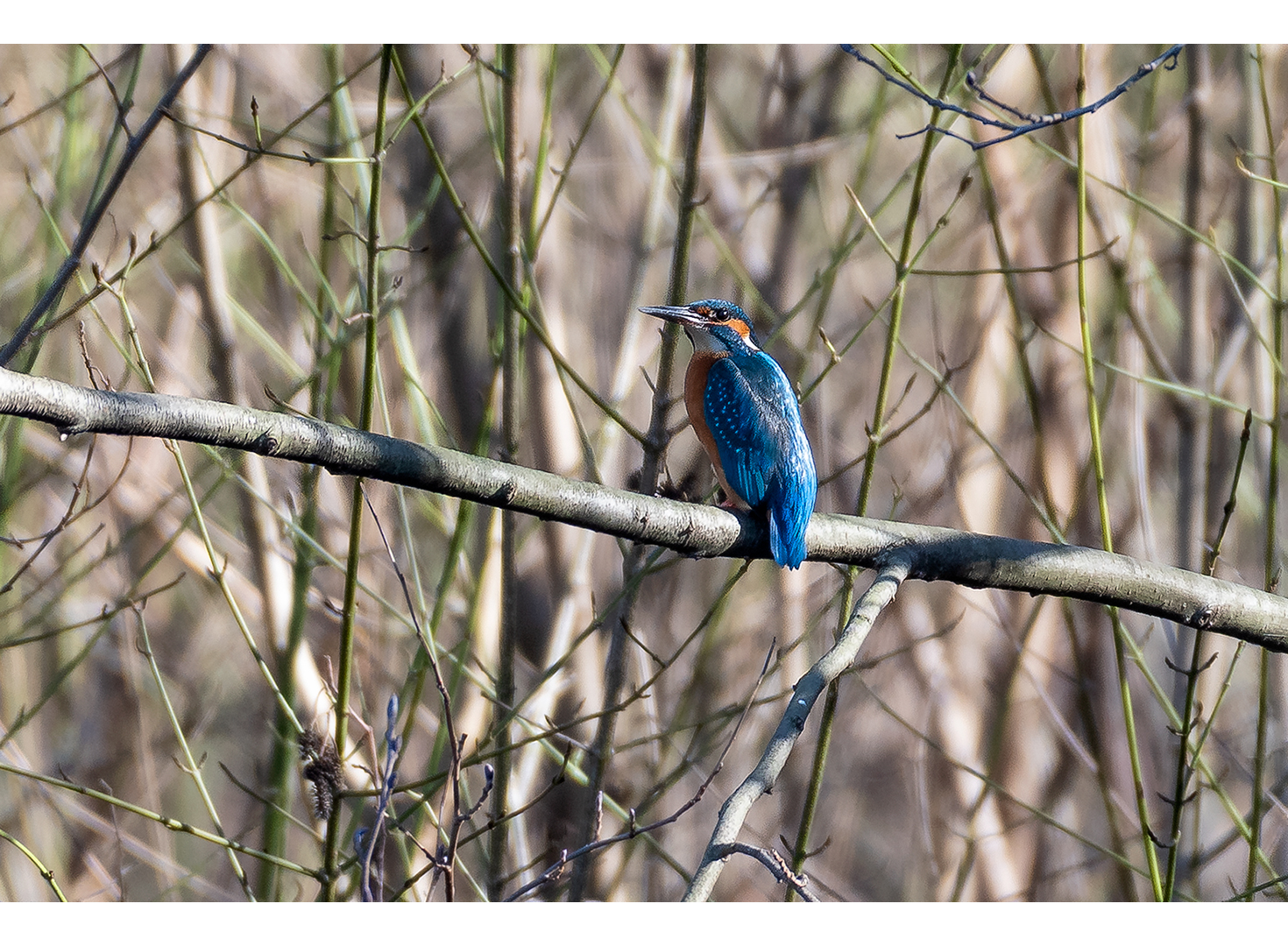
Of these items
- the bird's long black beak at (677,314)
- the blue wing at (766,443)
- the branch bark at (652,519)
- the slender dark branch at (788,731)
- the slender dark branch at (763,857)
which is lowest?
the slender dark branch at (763,857)

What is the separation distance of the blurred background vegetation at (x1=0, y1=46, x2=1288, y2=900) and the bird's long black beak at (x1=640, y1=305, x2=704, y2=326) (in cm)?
28

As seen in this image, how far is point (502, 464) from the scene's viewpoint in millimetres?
1371

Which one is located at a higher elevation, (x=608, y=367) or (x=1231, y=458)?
(x=608, y=367)

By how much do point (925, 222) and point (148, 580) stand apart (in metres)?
2.80

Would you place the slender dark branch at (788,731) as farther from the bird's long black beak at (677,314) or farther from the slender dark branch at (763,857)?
the bird's long black beak at (677,314)

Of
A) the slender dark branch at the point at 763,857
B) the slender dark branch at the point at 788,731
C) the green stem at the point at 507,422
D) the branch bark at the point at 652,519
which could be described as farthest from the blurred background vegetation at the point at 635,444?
the slender dark branch at the point at 763,857

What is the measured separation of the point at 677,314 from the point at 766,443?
31cm

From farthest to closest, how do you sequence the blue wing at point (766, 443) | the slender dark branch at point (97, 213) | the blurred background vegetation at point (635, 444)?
the blurred background vegetation at point (635, 444), the blue wing at point (766, 443), the slender dark branch at point (97, 213)

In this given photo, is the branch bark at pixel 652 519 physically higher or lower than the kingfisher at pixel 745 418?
lower

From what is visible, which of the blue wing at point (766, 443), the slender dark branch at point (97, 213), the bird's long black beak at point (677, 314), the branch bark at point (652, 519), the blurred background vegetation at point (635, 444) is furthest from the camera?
the blurred background vegetation at point (635, 444)

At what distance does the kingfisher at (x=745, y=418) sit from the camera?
5.93ft

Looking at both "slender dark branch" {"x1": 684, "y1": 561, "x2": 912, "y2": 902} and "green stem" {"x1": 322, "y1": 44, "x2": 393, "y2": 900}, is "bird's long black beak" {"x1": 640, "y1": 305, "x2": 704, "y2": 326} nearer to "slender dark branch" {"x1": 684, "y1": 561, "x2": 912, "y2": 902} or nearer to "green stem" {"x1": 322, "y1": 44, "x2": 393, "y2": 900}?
"green stem" {"x1": 322, "y1": 44, "x2": 393, "y2": 900}
